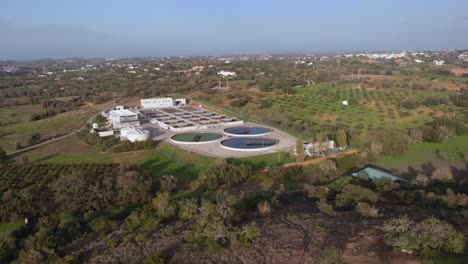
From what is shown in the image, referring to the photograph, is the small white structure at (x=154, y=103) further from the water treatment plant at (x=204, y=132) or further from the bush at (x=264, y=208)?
the bush at (x=264, y=208)

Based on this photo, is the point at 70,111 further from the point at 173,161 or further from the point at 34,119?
the point at 173,161

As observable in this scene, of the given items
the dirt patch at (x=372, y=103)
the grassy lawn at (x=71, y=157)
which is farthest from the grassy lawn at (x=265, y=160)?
the dirt patch at (x=372, y=103)

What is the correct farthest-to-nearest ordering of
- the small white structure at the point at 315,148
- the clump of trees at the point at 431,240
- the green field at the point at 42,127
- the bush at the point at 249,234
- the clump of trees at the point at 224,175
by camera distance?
the green field at the point at 42,127 < the small white structure at the point at 315,148 < the clump of trees at the point at 224,175 < the bush at the point at 249,234 < the clump of trees at the point at 431,240

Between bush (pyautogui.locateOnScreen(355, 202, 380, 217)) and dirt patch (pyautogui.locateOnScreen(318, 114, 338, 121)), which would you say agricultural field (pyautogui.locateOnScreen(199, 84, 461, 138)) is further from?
bush (pyautogui.locateOnScreen(355, 202, 380, 217))

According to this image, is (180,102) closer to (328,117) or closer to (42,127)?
(42,127)

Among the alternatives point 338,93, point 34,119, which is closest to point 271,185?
point 338,93
